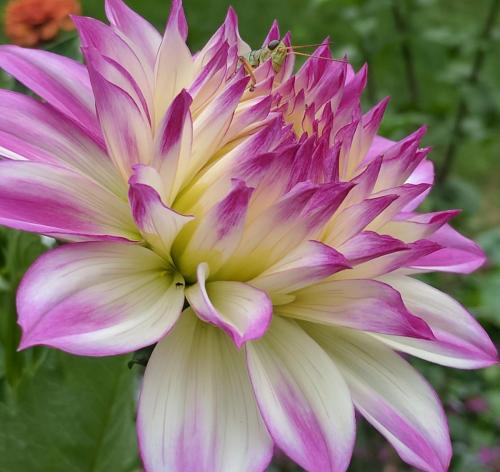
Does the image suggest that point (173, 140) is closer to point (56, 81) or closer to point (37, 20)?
point (56, 81)

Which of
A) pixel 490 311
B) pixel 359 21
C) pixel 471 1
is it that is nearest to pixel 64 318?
pixel 490 311

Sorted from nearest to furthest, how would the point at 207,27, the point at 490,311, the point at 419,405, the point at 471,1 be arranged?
the point at 419,405, the point at 490,311, the point at 207,27, the point at 471,1

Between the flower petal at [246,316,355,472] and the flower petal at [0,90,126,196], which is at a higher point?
the flower petal at [0,90,126,196]

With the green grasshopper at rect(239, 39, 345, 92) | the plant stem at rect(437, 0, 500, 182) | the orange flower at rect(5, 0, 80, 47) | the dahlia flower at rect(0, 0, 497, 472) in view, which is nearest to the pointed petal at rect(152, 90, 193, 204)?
the dahlia flower at rect(0, 0, 497, 472)

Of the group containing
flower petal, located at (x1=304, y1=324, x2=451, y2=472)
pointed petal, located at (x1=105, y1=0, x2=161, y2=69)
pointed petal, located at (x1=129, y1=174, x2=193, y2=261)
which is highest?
pointed petal, located at (x1=105, y1=0, x2=161, y2=69)

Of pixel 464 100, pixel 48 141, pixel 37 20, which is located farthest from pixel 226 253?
pixel 464 100

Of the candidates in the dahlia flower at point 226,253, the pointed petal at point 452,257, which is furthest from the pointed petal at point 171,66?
the pointed petal at point 452,257

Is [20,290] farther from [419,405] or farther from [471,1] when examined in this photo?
[471,1]

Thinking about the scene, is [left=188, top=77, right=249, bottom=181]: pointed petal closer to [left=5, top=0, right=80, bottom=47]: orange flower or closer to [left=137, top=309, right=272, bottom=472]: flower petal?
[left=137, top=309, right=272, bottom=472]: flower petal
